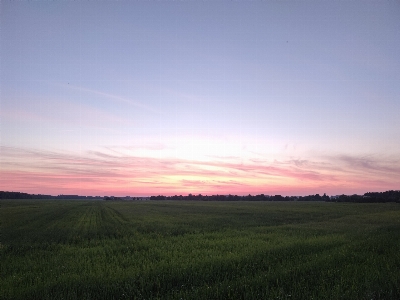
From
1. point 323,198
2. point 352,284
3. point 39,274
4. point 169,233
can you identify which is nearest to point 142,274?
point 39,274

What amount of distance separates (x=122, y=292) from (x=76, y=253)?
7034mm

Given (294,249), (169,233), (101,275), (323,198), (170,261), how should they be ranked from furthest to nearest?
1. (323,198)
2. (169,233)
3. (294,249)
4. (170,261)
5. (101,275)

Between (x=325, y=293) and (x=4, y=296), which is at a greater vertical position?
(x=325, y=293)

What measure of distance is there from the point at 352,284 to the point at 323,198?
20389 cm

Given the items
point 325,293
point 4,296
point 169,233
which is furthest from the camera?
point 169,233

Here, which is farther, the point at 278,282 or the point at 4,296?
the point at 278,282

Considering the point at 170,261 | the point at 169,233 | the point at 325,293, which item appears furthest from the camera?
the point at 169,233

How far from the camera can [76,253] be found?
45.9 ft

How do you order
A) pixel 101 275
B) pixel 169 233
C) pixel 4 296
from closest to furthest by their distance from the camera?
pixel 4 296, pixel 101 275, pixel 169 233

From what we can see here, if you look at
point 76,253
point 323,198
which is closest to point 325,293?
point 76,253

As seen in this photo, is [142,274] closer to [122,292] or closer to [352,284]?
[122,292]

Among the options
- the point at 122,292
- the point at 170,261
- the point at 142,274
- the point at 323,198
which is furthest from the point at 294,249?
the point at 323,198

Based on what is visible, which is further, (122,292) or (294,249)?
(294,249)

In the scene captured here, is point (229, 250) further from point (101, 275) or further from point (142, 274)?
point (101, 275)
